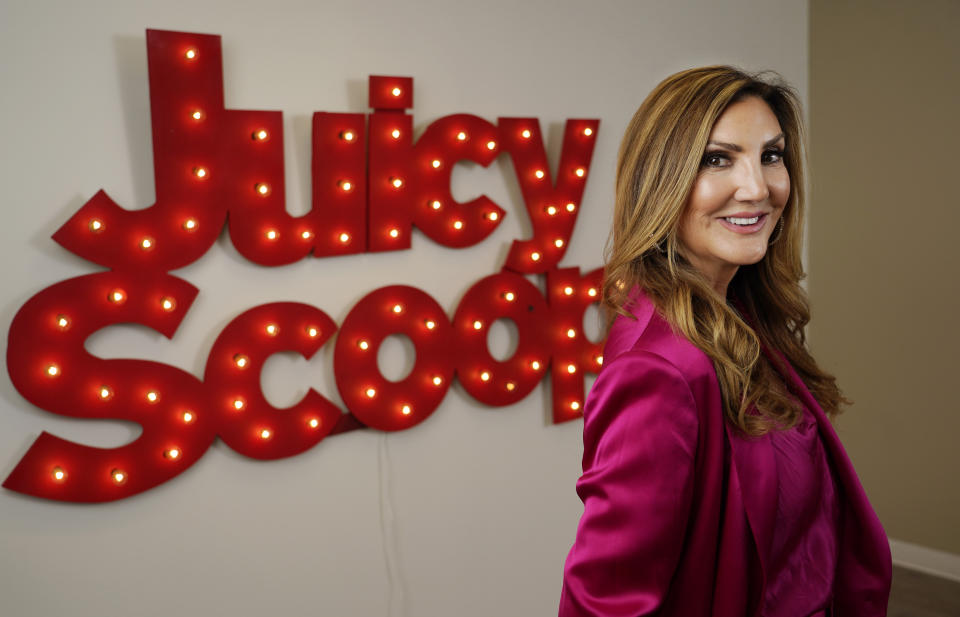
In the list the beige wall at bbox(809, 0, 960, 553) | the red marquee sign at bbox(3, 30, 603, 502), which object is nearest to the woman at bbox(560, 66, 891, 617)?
the red marquee sign at bbox(3, 30, 603, 502)

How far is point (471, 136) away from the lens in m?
2.29

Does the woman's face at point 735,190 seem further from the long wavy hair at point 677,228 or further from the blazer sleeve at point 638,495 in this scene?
the blazer sleeve at point 638,495

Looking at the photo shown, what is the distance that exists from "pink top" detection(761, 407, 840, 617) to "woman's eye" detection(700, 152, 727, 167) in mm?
396

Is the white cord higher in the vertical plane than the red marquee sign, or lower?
lower

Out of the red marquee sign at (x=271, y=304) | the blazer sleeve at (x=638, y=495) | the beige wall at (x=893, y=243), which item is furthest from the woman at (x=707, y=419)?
the beige wall at (x=893, y=243)

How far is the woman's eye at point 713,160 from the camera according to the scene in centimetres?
113

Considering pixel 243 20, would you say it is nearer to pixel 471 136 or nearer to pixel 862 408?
pixel 471 136

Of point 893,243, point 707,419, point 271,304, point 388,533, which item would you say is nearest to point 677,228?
point 707,419

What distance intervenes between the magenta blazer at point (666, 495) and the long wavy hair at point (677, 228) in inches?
1.5

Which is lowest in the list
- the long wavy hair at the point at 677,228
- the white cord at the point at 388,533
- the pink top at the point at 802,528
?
the white cord at the point at 388,533

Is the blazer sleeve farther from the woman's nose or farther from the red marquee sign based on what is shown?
the red marquee sign

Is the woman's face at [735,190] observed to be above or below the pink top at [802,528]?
above

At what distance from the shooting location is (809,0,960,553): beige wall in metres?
3.55

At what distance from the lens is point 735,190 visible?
110 centimetres
